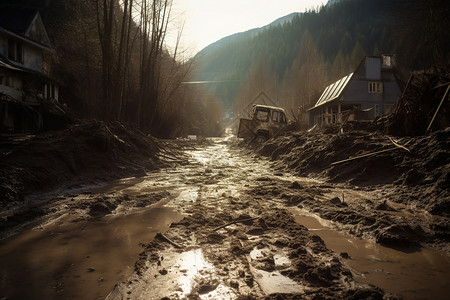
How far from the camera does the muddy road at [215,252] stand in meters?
2.12

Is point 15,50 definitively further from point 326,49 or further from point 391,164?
point 326,49

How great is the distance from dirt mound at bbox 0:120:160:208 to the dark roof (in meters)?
19.4

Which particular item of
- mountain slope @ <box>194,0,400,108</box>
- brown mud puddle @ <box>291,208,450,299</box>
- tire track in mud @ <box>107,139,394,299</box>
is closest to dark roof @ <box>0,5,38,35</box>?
tire track in mud @ <box>107,139,394,299</box>

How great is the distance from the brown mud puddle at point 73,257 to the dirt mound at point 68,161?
60.3 inches

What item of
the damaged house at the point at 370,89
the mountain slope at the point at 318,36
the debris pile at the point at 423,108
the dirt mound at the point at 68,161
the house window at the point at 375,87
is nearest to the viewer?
the dirt mound at the point at 68,161

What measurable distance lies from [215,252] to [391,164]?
16.1 feet

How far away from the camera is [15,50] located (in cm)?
2052

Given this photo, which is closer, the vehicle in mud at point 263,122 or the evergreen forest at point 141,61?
the evergreen forest at point 141,61

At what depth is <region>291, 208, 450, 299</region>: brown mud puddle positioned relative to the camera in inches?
83.4

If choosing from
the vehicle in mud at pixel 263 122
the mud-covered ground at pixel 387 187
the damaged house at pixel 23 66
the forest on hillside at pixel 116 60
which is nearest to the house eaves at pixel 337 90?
the vehicle in mud at pixel 263 122

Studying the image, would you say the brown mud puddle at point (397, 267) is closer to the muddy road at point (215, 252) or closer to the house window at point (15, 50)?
the muddy road at point (215, 252)

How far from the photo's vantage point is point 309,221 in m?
3.89

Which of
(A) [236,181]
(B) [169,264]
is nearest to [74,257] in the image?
(B) [169,264]

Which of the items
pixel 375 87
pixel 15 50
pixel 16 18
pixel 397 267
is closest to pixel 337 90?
pixel 375 87
